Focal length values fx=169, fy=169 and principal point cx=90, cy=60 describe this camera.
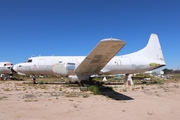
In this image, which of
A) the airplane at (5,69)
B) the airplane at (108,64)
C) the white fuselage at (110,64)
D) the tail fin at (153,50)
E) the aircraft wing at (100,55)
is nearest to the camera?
the aircraft wing at (100,55)

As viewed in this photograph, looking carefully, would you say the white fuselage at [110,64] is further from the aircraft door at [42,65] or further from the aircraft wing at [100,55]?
the aircraft wing at [100,55]

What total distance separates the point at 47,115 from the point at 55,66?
37.4ft

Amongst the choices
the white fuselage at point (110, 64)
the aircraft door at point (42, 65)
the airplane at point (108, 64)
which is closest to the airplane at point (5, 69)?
the airplane at point (108, 64)

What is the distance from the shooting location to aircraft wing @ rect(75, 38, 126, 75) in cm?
992

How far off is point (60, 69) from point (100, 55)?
5514 mm

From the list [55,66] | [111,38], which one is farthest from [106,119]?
[55,66]

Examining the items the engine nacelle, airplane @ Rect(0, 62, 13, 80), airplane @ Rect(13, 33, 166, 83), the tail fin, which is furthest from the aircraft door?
airplane @ Rect(0, 62, 13, 80)

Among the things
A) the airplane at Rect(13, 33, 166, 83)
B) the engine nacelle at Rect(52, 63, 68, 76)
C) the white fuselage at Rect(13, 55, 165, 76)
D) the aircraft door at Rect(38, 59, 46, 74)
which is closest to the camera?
the engine nacelle at Rect(52, 63, 68, 76)

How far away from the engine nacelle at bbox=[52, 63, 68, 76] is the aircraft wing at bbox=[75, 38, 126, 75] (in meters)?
1.27

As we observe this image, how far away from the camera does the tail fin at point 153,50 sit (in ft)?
60.8

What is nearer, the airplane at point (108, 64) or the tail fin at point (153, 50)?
the airplane at point (108, 64)

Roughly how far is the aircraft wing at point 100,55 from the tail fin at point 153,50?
22.0 ft

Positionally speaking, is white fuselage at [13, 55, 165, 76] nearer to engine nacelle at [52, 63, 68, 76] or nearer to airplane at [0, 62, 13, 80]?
engine nacelle at [52, 63, 68, 76]

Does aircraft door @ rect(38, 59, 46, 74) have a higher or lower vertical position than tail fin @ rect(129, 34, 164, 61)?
lower
